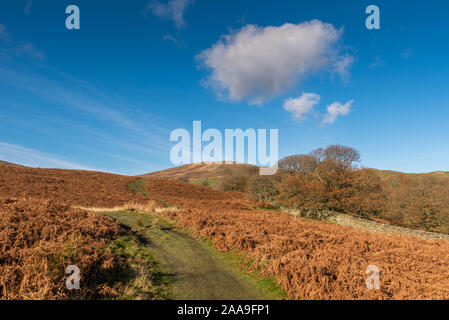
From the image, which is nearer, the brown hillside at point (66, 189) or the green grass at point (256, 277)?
the green grass at point (256, 277)

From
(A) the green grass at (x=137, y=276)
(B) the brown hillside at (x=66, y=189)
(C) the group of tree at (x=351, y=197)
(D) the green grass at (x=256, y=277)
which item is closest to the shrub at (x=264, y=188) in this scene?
(C) the group of tree at (x=351, y=197)

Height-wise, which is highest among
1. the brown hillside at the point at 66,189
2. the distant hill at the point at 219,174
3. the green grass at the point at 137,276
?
the distant hill at the point at 219,174

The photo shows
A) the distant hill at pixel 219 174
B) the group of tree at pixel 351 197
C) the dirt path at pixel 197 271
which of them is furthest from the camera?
the distant hill at pixel 219 174

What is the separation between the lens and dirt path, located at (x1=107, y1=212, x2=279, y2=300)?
6113 millimetres

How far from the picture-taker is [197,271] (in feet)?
24.6

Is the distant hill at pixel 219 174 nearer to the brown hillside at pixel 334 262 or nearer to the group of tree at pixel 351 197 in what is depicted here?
the group of tree at pixel 351 197

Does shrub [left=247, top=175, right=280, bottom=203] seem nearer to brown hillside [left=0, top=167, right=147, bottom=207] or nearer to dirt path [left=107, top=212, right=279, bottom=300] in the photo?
brown hillside [left=0, top=167, right=147, bottom=207]

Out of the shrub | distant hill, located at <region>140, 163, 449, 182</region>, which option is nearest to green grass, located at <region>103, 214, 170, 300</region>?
the shrub

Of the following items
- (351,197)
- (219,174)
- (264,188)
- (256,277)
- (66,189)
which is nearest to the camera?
(256,277)

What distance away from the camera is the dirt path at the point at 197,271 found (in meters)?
6.11

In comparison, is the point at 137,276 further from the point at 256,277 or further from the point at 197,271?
the point at 256,277

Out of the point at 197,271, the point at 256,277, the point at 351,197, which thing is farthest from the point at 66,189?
the point at 351,197
